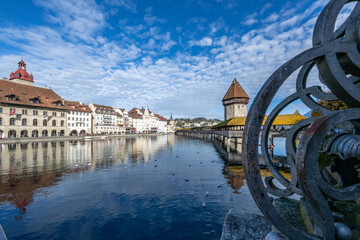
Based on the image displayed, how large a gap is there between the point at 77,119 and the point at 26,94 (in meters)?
17.6

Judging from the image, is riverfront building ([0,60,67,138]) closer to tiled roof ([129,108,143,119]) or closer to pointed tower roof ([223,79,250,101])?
tiled roof ([129,108,143,119])

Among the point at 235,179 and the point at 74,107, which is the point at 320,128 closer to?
the point at 235,179

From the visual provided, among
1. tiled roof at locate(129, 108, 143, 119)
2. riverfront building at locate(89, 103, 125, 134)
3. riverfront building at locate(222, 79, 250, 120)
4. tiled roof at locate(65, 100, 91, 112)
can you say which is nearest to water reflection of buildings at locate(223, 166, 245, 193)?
riverfront building at locate(222, 79, 250, 120)

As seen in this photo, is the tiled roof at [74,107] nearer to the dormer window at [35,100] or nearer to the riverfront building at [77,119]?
the riverfront building at [77,119]

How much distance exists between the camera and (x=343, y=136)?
11.9ft

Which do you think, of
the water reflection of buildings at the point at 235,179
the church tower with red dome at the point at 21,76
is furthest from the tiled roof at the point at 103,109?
the water reflection of buildings at the point at 235,179

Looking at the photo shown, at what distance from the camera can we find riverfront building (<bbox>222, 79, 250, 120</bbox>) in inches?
2322

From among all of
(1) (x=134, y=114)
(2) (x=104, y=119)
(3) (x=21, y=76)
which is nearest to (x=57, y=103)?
(3) (x=21, y=76)

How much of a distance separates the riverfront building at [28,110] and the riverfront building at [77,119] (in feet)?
8.13

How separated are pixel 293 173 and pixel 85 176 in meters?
16.8

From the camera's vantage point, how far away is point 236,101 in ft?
193

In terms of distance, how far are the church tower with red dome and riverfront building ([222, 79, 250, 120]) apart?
253 ft

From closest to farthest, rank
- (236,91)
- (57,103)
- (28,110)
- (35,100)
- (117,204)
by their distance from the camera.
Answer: (117,204), (28,110), (35,100), (236,91), (57,103)

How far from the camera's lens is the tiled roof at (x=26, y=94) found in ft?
165
